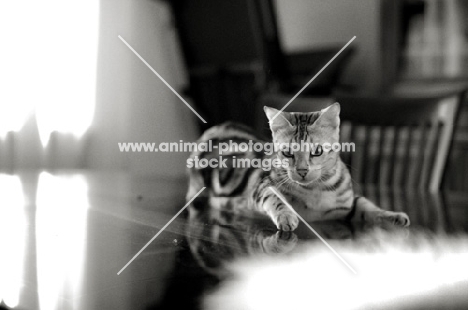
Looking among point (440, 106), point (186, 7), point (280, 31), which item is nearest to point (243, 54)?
point (280, 31)

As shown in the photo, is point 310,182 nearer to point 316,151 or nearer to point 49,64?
point 316,151

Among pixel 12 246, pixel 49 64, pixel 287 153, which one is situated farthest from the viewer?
pixel 49 64

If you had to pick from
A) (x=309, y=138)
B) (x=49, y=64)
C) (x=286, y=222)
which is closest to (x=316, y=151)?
(x=309, y=138)

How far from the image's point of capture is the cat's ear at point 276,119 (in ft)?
2.49

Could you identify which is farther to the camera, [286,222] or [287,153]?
[287,153]

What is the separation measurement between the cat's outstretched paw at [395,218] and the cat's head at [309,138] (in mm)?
123

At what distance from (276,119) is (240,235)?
0.25 m

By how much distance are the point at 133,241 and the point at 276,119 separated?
1.13ft

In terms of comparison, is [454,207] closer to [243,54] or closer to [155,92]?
[243,54]

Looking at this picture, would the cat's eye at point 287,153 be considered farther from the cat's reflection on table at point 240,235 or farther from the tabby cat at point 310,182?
the cat's reflection on table at point 240,235

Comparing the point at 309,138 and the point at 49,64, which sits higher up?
the point at 49,64

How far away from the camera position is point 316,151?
0.74 m

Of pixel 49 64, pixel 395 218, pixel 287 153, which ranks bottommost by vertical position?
pixel 395 218

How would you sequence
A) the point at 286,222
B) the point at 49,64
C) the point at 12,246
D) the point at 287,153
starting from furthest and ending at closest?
1. the point at 49,64
2. the point at 287,153
3. the point at 286,222
4. the point at 12,246
